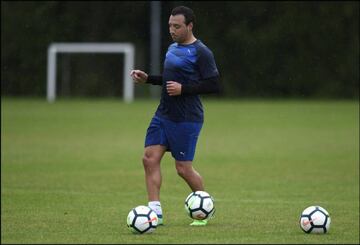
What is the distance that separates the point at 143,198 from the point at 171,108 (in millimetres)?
3224

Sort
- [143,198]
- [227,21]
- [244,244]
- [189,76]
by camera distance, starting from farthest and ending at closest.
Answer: [227,21] → [143,198] → [189,76] → [244,244]

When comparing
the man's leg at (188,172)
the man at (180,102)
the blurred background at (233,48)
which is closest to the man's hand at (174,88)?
the man at (180,102)

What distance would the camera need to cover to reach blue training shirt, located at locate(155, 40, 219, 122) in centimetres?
966

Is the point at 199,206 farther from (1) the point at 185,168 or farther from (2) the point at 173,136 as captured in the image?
(2) the point at 173,136

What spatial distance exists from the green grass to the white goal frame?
5581 millimetres

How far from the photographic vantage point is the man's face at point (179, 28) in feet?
31.6

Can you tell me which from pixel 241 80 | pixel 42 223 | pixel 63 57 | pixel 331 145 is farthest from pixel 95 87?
pixel 42 223

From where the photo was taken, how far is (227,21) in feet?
124

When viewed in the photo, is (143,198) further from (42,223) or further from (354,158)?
(354,158)

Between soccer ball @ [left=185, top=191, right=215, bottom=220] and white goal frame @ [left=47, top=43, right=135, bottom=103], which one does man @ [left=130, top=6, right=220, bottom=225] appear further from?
white goal frame @ [left=47, top=43, right=135, bottom=103]

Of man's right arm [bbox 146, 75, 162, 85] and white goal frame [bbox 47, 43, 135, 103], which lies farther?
white goal frame [bbox 47, 43, 135, 103]

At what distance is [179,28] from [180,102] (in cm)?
74

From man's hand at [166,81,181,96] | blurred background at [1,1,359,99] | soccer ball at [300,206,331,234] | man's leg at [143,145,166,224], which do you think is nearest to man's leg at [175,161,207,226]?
man's leg at [143,145,166,224]

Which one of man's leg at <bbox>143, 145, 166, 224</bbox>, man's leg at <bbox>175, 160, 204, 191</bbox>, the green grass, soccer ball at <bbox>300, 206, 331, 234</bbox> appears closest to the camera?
soccer ball at <bbox>300, 206, 331, 234</bbox>
